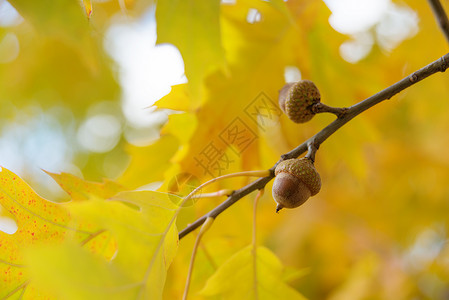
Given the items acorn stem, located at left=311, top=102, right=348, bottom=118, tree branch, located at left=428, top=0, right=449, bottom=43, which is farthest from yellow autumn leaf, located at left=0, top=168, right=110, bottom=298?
tree branch, located at left=428, top=0, right=449, bottom=43

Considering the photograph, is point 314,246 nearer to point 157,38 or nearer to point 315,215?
point 315,215

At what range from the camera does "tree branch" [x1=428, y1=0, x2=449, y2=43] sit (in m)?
0.68

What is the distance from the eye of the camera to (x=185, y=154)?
0.92 m

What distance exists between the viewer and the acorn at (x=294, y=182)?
0.62 m

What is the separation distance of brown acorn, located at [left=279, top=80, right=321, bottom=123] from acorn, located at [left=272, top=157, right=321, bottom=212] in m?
0.12

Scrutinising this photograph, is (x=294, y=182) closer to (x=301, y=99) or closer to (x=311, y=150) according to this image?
(x=311, y=150)

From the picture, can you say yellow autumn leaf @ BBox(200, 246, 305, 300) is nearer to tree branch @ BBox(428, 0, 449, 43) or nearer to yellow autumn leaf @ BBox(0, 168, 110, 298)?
yellow autumn leaf @ BBox(0, 168, 110, 298)

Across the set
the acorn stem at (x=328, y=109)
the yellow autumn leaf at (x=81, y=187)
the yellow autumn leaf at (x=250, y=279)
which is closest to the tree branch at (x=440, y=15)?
the acorn stem at (x=328, y=109)

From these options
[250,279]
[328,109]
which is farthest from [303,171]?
[250,279]

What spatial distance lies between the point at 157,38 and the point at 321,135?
15.0 inches

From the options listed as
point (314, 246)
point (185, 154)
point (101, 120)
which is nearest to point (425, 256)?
point (314, 246)

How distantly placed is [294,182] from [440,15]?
1.25 ft

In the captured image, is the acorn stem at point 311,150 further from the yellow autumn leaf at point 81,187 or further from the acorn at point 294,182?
the yellow autumn leaf at point 81,187

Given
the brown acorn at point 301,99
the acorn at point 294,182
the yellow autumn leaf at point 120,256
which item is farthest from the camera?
the brown acorn at point 301,99
